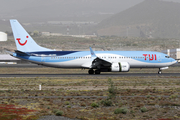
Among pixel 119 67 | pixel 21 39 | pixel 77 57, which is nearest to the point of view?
pixel 119 67

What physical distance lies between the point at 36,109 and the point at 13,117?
269 centimetres

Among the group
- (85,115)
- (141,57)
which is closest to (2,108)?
(85,115)

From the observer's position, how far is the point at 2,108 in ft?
66.3

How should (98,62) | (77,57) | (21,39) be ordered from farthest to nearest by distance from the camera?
(21,39) < (77,57) < (98,62)

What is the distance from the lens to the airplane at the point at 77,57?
162ft

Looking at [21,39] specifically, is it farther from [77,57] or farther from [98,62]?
[98,62]

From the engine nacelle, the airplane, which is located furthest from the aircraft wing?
the engine nacelle

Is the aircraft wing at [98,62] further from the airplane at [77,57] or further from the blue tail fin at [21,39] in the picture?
the blue tail fin at [21,39]

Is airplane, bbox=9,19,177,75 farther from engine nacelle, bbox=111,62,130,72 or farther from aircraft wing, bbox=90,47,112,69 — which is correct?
engine nacelle, bbox=111,62,130,72

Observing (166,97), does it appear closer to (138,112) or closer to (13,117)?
(138,112)

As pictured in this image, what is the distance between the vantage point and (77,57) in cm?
4956

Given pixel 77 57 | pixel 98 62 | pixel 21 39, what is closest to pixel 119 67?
pixel 98 62

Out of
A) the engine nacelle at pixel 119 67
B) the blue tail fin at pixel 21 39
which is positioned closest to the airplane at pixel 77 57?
the blue tail fin at pixel 21 39

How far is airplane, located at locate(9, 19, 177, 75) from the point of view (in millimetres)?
49281
